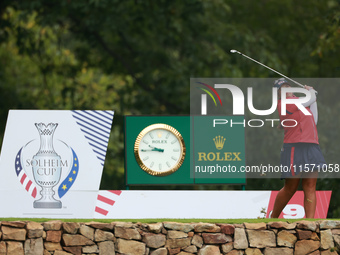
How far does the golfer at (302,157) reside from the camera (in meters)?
10.4

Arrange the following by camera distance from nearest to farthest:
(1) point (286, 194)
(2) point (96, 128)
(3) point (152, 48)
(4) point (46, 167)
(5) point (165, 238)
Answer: (5) point (165, 238)
(1) point (286, 194)
(4) point (46, 167)
(2) point (96, 128)
(3) point (152, 48)

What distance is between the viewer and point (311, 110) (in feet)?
34.7

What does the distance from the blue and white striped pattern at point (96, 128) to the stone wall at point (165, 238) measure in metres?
1.40

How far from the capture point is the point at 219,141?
1094 cm

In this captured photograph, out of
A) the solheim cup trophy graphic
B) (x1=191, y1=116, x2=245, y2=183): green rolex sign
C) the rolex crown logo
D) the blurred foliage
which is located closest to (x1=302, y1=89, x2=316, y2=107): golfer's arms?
(x1=191, y1=116, x2=245, y2=183): green rolex sign

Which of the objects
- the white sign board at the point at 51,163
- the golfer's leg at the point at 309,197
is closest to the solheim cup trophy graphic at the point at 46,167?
the white sign board at the point at 51,163

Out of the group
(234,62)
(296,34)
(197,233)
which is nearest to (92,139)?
(197,233)

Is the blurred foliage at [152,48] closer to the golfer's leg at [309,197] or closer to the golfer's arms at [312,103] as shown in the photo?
the golfer's arms at [312,103]

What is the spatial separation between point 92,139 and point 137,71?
9885 mm

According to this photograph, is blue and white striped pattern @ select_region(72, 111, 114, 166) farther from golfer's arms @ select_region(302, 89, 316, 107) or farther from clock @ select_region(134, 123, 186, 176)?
golfer's arms @ select_region(302, 89, 316, 107)

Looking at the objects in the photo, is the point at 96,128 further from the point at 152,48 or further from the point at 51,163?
the point at 152,48

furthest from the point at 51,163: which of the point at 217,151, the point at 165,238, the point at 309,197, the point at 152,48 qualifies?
the point at 152,48

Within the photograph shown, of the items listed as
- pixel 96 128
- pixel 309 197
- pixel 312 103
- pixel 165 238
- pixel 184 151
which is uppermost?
pixel 312 103

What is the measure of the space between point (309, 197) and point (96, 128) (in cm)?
302
